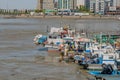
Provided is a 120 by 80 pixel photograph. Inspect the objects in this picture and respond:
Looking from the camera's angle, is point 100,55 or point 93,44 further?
point 93,44

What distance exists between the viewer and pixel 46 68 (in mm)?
32562

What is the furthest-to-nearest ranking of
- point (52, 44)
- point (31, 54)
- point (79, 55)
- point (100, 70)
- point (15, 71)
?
point (52, 44) → point (31, 54) → point (79, 55) → point (15, 71) → point (100, 70)

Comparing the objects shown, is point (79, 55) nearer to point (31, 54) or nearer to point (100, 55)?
point (100, 55)

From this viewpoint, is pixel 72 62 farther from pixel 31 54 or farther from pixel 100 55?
pixel 31 54

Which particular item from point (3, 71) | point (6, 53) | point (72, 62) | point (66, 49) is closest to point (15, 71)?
point (3, 71)

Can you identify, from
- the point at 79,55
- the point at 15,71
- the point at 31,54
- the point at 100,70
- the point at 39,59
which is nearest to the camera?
the point at 100,70

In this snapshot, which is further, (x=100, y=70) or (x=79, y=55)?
(x=79, y=55)

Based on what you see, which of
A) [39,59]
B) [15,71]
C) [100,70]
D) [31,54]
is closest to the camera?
[100,70]

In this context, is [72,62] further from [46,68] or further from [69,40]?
[69,40]

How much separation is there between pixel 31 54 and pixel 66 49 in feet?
14.6

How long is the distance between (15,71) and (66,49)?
773 centimetres

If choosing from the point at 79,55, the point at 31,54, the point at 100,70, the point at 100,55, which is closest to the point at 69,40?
the point at 31,54

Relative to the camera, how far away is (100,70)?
29.0 meters

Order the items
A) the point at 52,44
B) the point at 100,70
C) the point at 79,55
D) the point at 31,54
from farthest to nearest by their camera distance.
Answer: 1. the point at 52,44
2. the point at 31,54
3. the point at 79,55
4. the point at 100,70
